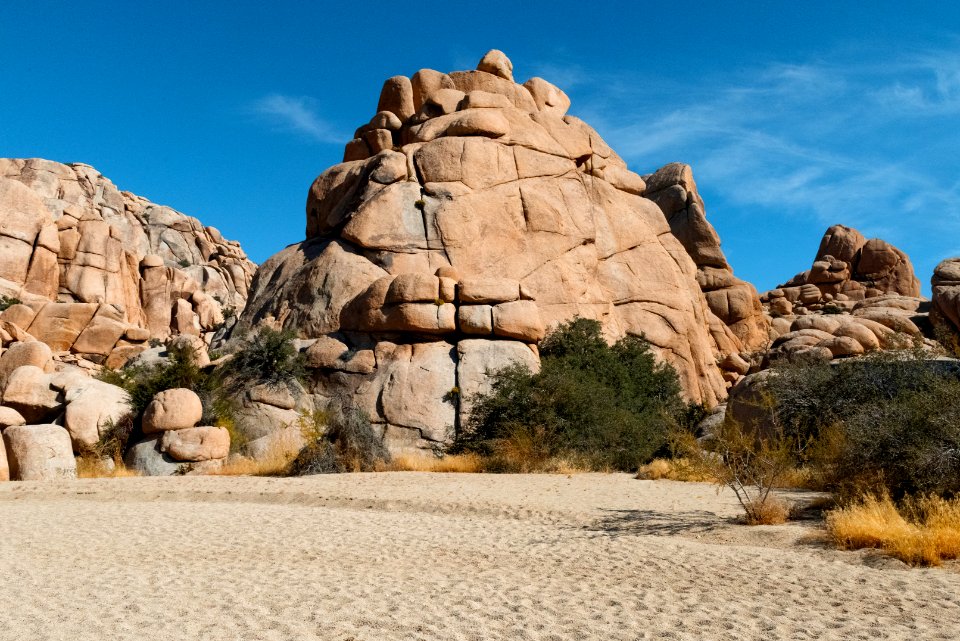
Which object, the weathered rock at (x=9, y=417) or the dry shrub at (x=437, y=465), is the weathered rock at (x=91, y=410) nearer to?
the weathered rock at (x=9, y=417)

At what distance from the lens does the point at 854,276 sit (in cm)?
6172

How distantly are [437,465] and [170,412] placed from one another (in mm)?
7541

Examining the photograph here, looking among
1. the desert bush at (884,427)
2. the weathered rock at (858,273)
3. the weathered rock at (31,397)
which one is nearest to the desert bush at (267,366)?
the weathered rock at (31,397)

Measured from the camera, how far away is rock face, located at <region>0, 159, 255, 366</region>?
4697cm

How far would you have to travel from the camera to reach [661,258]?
36.5 m

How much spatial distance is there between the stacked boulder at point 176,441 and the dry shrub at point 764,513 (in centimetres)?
1475

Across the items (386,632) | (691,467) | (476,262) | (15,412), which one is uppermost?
(476,262)

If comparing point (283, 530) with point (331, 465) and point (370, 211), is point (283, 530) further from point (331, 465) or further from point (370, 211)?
point (370, 211)

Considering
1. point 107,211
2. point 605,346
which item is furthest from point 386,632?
point 107,211

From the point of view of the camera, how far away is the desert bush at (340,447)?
2116 centimetres

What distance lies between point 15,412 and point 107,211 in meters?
53.8

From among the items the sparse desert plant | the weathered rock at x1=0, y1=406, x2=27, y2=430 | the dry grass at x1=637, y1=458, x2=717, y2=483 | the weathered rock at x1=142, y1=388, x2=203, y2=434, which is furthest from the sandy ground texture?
the weathered rock at x1=0, y1=406, x2=27, y2=430

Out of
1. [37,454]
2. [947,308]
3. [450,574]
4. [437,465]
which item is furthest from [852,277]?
[450,574]

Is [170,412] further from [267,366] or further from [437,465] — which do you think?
[437,465]
